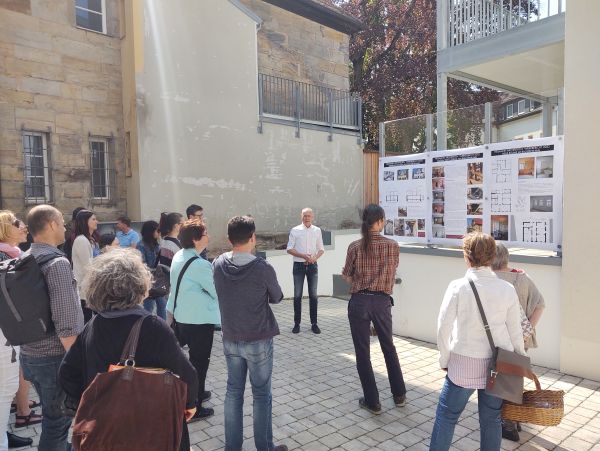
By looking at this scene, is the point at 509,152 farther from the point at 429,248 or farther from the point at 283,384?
the point at 283,384

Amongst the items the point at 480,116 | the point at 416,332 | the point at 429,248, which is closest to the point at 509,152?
the point at 480,116

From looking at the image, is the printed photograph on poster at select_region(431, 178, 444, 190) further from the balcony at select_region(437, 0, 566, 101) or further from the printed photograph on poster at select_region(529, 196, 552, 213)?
the balcony at select_region(437, 0, 566, 101)

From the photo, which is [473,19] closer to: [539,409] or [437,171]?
[437,171]

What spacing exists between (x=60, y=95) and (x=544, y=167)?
28.8 feet

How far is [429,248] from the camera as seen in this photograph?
20.1 feet

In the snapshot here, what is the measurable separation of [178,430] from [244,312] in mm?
1135

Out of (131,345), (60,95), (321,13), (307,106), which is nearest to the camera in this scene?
(131,345)

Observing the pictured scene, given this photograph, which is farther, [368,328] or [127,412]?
[368,328]

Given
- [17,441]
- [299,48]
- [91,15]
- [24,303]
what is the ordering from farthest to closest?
[299,48]
[91,15]
[17,441]
[24,303]

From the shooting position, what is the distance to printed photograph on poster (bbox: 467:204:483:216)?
549 cm

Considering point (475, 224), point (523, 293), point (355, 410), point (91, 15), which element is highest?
point (91, 15)

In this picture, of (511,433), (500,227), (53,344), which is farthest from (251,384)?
(500,227)

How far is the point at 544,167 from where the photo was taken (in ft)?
16.4

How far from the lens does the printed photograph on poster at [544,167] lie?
4961mm
